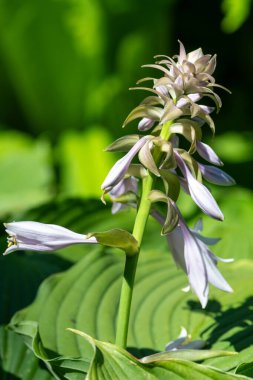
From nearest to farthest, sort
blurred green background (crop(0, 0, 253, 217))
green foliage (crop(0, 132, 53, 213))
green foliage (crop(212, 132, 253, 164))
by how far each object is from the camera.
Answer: green foliage (crop(0, 132, 53, 213)), blurred green background (crop(0, 0, 253, 217)), green foliage (crop(212, 132, 253, 164))

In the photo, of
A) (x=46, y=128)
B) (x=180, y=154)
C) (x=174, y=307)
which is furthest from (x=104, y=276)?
(x=46, y=128)

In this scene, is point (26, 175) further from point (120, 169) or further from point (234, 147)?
point (120, 169)

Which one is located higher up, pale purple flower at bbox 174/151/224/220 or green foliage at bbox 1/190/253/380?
pale purple flower at bbox 174/151/224/220

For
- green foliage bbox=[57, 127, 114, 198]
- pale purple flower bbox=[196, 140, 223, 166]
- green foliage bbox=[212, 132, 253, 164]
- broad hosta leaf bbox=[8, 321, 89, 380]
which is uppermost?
pale purple flower bbox=[196, 140, 223, 166]

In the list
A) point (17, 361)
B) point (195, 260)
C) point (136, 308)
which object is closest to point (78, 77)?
point (136, 308)

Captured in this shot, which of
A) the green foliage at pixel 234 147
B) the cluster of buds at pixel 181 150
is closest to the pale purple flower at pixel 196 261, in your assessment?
the cluster of buds at pixel 181 150

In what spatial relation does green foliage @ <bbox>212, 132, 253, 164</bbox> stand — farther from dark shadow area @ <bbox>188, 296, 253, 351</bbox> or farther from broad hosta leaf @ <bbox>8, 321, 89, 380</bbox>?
broad hosta leaf @ <bbox>8, 321, 89, 380</bbox>

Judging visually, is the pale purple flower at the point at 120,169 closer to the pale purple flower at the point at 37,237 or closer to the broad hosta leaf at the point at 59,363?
the pale purple flower at the point at 37,237

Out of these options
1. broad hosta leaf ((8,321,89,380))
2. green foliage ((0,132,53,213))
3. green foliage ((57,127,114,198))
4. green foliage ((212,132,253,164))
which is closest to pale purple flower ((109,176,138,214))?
broad hosta leaf ((8,321,89,380))
